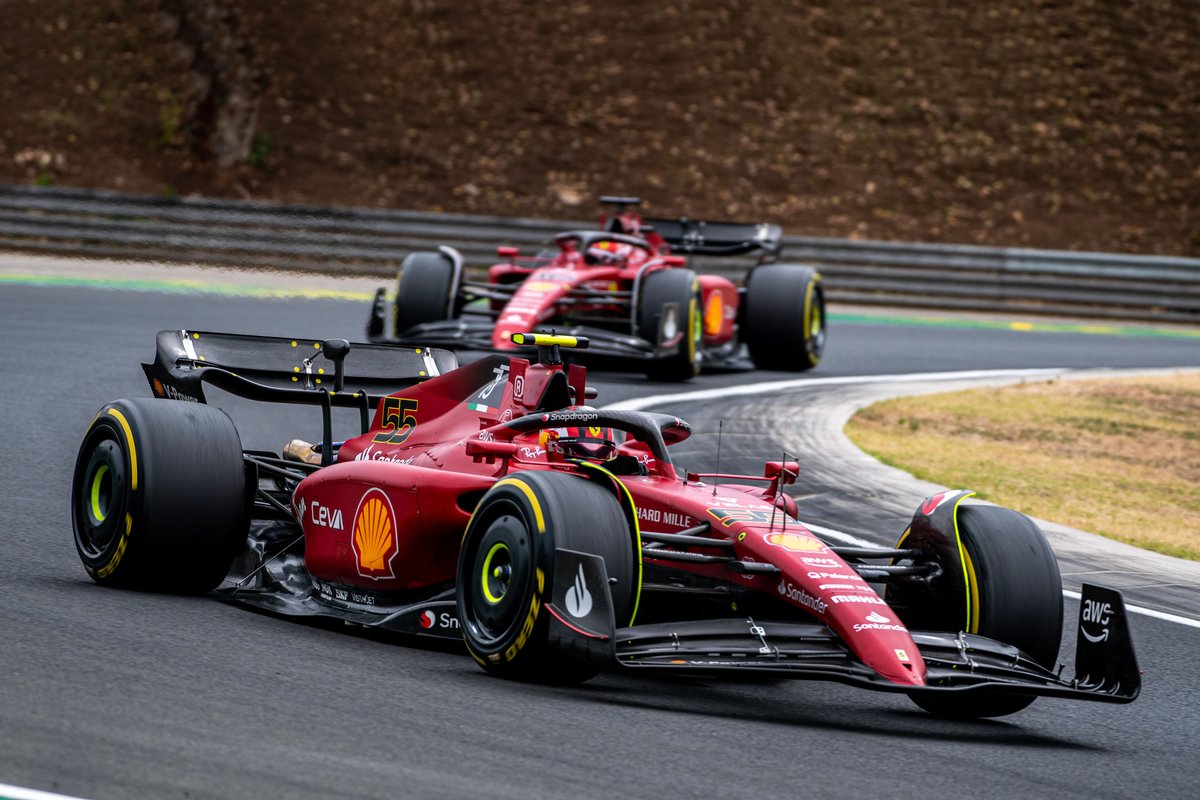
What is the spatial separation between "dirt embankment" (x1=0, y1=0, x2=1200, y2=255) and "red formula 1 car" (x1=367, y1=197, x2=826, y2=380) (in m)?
12.0

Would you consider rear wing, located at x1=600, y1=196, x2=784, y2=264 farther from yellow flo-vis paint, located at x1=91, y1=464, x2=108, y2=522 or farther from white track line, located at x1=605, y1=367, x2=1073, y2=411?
yellow flo-vis paint, located at x1=91, y1=464, x2=108, y2=522

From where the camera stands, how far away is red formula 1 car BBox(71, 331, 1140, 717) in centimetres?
575

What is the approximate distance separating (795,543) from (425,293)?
11.7m

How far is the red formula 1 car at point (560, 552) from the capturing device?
18.9ft

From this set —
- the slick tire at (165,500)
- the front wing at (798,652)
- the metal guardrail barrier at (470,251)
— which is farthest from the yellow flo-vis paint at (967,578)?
the metal guardrail barrier at (470,251)

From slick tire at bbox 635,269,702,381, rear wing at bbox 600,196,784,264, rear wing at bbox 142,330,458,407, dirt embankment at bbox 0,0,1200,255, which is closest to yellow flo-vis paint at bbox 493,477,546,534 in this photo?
rear wing at bbox 142,330,458,407

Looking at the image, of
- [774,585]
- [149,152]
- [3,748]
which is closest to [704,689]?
[774,585]

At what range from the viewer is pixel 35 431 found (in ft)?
37.0

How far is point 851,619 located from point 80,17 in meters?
31.5

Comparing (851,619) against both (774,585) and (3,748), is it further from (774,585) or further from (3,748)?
(3,748)

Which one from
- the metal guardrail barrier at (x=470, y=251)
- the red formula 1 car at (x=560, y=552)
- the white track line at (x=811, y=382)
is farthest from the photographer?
the metal guardrail barrier at (x=470, y=251)

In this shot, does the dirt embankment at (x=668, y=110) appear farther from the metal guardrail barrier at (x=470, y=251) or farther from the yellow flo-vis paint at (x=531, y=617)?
the yellow flo-vis paint at (x=531, y=617)

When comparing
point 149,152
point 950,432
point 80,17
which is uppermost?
point 80,17

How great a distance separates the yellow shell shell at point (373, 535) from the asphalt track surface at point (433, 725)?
31cm
